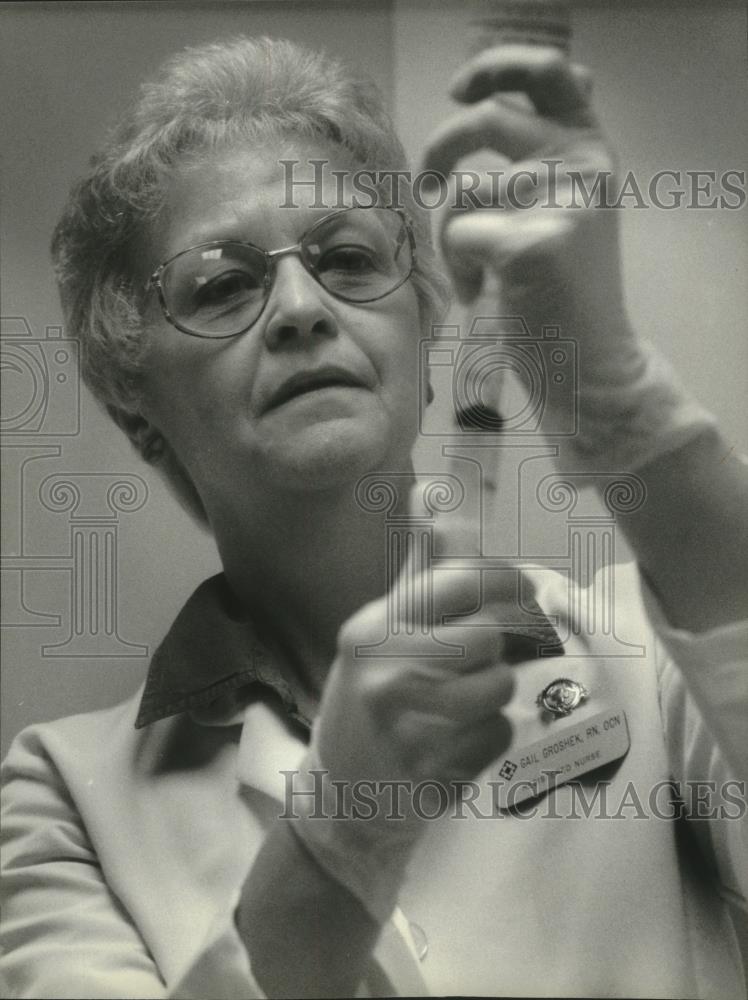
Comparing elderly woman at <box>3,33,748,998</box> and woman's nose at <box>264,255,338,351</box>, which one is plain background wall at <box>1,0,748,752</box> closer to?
elderly woman at <box>3,33,748,998</box>

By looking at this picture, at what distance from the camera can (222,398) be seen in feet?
2.67

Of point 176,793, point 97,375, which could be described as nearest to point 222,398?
point 97,375

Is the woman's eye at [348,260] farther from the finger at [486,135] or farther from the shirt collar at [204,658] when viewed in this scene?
the shirt collar at [204,658]

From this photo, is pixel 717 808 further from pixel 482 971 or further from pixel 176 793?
pixel 176 793

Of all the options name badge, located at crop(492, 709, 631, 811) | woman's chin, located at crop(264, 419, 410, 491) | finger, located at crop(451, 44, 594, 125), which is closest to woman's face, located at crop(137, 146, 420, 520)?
woman's chin, located at crop(264, 419, 410, 491)

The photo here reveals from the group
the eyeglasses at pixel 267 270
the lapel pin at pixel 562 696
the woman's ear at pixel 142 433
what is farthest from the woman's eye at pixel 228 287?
the lapel pin at pixel 562 696

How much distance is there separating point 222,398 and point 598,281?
0.28m

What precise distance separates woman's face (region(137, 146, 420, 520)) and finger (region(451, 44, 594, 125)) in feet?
0.35

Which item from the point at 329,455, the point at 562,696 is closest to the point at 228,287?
the point at 329,455

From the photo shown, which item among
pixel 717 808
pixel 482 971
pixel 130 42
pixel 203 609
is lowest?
pixel 482 971

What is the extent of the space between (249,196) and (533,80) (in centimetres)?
21

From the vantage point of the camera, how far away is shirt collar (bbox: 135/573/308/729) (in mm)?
818

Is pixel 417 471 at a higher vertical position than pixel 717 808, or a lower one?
higher

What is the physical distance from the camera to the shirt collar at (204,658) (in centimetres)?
82
